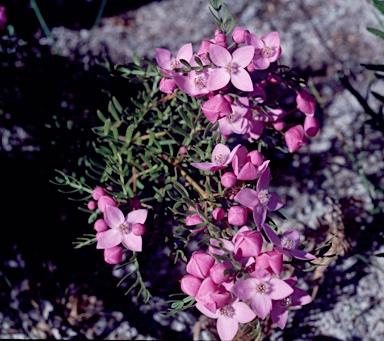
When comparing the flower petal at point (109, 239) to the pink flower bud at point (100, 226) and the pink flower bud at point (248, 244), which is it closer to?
the pink flower bud at point (100, 226)

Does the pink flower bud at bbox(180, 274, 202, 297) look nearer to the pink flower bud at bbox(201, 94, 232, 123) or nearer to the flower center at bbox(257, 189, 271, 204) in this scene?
the flower center at bbox(257, 189, 271, 204)

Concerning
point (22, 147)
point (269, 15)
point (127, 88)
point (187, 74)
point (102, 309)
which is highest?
point (187, 74)

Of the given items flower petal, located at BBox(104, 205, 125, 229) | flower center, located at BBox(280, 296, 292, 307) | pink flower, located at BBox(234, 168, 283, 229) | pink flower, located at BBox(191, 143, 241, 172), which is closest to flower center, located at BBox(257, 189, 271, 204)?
pink flower, located at BBox(234, 168, 283, 229)

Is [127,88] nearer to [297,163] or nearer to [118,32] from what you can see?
[118,32]

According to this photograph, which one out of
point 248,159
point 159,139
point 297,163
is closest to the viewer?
point 248,159

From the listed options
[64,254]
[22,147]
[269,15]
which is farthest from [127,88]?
[269,15]

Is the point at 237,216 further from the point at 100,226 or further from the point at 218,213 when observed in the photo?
the point at 100,226

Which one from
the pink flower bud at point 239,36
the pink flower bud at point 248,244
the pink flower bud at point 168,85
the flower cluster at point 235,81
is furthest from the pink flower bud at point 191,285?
the pink flower bud at point 239,36
